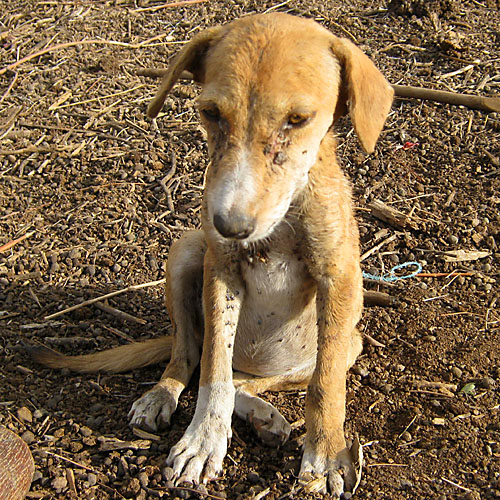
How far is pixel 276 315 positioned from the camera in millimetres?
4145

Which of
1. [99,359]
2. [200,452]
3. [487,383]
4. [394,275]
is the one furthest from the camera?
[394,275]

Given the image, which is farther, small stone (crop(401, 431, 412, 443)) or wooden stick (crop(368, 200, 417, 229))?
wooden stick (crop(368, 200, 417, 229))

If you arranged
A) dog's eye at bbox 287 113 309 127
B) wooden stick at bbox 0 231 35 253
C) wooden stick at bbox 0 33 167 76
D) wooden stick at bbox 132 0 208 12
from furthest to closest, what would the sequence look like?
1. wooden stick at bbox 132 0 208 12
2. wooden stick at bbox 0 33 167 76
3. wooden stick at bbox 0 231 35 253
4. dog's eye at bbox 287 113 309 127

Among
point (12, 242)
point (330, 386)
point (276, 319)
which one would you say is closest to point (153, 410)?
point (276, 319)

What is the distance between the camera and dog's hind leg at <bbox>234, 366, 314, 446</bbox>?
13.0 ft

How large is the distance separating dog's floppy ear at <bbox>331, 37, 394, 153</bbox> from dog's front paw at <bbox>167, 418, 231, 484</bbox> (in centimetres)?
161

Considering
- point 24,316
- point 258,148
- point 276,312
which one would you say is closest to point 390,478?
point 276,312

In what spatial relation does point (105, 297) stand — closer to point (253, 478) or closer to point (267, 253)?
point (267, 253)

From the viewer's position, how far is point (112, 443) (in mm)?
3943

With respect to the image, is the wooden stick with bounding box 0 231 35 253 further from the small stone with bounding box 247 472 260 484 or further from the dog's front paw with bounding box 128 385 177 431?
the small stone with bounding box 247 472 260 484

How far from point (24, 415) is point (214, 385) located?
112 centimetres

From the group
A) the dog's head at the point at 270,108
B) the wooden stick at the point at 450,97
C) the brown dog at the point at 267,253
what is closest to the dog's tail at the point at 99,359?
the brown dog at the point at 267,253

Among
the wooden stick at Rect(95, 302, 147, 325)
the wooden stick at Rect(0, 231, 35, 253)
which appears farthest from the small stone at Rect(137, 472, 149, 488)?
the wooden stick at Rect(0, 231, 35, 253)

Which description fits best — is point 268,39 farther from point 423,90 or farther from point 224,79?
point 423,90
